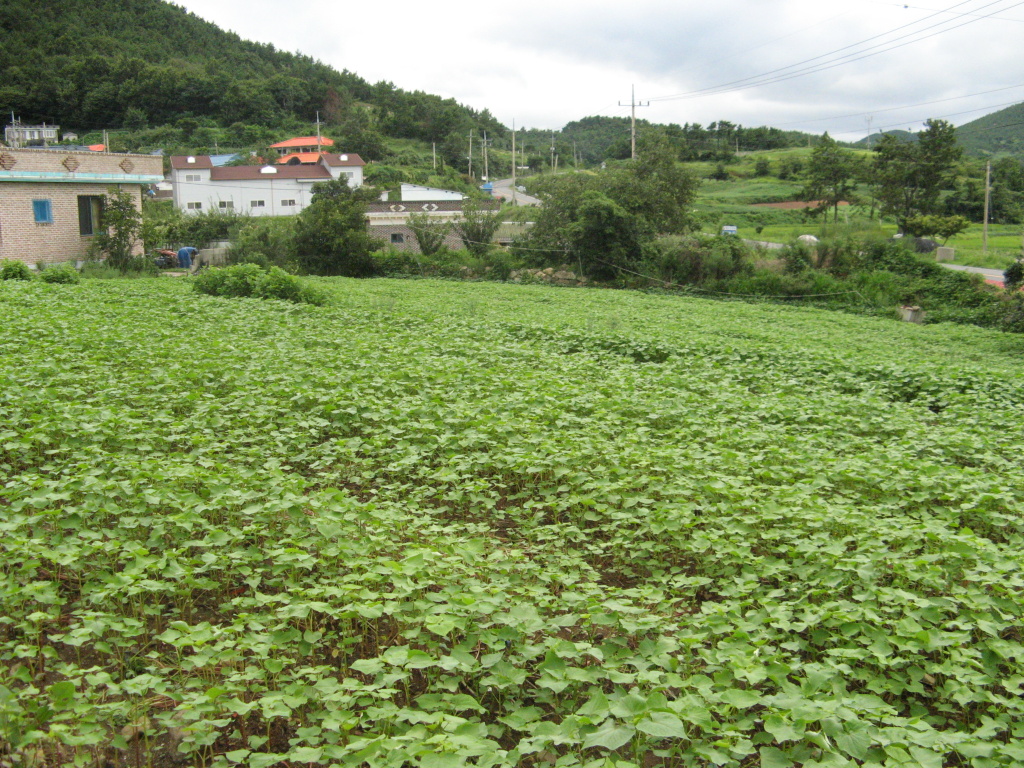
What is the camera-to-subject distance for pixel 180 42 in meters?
105

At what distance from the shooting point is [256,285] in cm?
1766

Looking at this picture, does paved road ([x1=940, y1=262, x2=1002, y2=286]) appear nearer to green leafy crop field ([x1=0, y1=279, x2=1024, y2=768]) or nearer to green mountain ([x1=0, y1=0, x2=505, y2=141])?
green leafy crop field ([x1=0, y1=279, x2=1024, y2=768])

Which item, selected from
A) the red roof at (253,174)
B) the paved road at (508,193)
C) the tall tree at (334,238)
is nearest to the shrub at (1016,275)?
the tall tree at (334,238)

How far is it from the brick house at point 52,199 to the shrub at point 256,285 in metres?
9.75

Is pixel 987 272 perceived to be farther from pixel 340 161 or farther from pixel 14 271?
pixel 340 161

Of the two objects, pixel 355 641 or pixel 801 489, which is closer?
pixel 355 641

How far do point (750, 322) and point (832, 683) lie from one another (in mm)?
16914

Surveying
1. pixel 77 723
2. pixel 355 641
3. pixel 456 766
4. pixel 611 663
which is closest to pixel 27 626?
pixel 77 723

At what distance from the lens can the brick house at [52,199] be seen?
24375mm

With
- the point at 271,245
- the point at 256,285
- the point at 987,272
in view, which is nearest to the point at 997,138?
the point at 987,272

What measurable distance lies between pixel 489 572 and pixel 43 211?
26.9 m

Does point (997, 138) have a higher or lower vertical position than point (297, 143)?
higher

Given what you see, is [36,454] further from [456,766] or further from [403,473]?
[456,766]

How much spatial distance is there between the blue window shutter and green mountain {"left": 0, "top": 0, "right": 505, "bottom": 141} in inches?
2677
